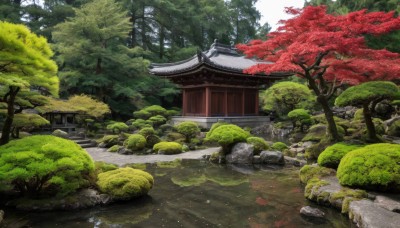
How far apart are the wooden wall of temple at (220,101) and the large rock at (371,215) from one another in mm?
16826

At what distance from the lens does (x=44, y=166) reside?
18.4 ft

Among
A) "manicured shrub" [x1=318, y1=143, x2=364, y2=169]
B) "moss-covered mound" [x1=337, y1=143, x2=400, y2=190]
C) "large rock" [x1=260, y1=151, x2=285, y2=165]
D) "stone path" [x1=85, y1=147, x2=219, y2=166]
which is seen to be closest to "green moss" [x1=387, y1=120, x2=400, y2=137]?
"large rock" [x1=260, y1=151, x2=285, y2=165]

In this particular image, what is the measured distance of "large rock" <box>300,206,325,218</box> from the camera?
5.85 metres

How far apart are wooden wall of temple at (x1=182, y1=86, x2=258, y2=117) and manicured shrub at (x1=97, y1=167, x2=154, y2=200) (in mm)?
15151

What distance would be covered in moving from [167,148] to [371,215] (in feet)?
33.5

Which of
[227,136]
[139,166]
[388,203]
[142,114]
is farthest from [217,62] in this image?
[388,203]

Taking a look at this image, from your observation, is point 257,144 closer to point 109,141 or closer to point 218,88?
point 109,141

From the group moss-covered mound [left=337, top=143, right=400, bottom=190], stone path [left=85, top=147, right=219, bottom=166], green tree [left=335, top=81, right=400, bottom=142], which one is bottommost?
stone path [left=85, top=147, right=219, bottom=166]

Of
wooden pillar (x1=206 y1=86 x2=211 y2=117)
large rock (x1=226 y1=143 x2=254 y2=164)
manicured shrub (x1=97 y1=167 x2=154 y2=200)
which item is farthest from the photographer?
wooden pillar (x1=206 y1=86 x2=211 y2=117)

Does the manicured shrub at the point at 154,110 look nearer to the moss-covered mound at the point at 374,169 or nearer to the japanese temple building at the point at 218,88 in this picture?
the japanese temple building at the point at 218,88

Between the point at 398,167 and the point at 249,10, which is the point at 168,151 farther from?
the point at 249,10

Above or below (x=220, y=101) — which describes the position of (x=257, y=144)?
below

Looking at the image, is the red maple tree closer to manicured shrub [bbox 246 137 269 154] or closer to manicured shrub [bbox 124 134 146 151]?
manicured shrub [bbox 246 137 269 154]

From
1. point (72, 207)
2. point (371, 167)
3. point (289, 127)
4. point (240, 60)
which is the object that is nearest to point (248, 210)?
point (371, 167)
